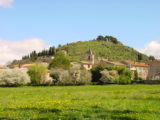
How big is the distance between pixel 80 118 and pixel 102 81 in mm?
95661

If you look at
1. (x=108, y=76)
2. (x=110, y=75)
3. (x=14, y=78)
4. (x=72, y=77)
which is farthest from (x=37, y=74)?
(x=110, y=75)

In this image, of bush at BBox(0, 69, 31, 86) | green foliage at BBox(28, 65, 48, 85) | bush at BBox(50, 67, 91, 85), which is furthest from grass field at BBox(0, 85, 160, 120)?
green foliage at BBox(28, 65, 48, 85)

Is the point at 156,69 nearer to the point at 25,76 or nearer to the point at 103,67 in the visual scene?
the point at 103,67

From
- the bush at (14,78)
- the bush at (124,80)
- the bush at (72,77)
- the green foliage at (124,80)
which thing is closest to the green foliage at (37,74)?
the bush at (72,77)

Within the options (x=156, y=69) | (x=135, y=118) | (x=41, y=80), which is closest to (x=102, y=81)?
(x=41, y=80)

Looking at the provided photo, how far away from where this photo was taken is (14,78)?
102 metres

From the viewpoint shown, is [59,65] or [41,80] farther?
[59,65]

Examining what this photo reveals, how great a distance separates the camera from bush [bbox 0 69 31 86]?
335 feet

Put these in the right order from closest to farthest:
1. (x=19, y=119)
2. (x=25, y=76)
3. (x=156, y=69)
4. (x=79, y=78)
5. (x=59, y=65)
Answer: (x=19, y=119), (x=25, y=76), (x=79, y=78), (x=59, y=65), (x=156, y=69)

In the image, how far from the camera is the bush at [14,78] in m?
102

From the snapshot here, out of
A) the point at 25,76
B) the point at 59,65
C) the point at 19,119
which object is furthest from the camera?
the point at 59,65

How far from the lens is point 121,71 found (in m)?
114

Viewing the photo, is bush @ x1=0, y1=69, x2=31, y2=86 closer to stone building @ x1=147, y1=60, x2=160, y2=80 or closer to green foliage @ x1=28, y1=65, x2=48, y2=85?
green foliage @ x1=28, y1=65, x2=48, y2=85

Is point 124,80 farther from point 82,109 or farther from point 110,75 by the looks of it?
point 82,109
